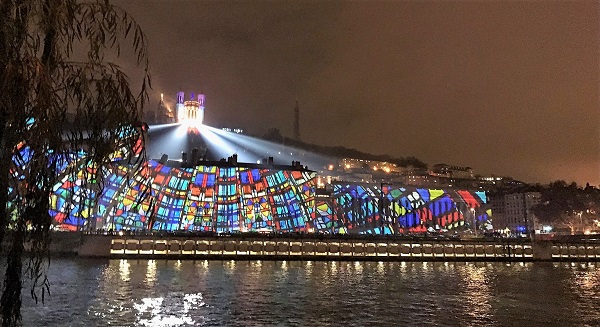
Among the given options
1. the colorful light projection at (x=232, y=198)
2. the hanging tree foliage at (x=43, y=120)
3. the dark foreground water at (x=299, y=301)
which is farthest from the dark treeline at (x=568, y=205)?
the hanging tree foliage at (x=43, y=120)

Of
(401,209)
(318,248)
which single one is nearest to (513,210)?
(401,209)

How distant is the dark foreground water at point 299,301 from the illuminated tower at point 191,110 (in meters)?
76.5

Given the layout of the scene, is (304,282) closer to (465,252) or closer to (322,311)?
(322,311)

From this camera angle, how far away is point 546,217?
87.3 meters

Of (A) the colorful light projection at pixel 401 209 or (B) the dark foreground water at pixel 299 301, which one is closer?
(B) the dark foreground water at pixel 299 301

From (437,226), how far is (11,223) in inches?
3341

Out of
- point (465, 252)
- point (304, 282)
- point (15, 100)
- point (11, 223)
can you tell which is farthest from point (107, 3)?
point (465, 252)

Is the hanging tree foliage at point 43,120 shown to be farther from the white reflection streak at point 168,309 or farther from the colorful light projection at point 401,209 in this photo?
the colorful light projection at point 401,209

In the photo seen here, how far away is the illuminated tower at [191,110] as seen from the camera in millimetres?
104250

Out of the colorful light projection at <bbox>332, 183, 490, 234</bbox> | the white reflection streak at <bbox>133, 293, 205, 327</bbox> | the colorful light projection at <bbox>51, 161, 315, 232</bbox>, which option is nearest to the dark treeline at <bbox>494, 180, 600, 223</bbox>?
the colorful light projection at <bbox>332, 183, 490, 234</bbox>

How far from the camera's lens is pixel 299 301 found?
1956cm

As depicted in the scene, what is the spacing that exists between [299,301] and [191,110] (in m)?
90.3

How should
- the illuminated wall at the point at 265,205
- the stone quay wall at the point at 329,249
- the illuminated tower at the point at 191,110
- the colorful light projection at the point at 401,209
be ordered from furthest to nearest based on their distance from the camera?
1. the illuminated tower at the point at 191,110
2. the colorful light projection at the point at 401,209
3. the illuminated wall at the point at 265,205
4. the stone quay wall at the point at 329,249

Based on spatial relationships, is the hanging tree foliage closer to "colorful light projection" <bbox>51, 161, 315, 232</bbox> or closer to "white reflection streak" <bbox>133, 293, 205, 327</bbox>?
"white reflection streak" <bbox>133, 293, 205, 327</bbox>
